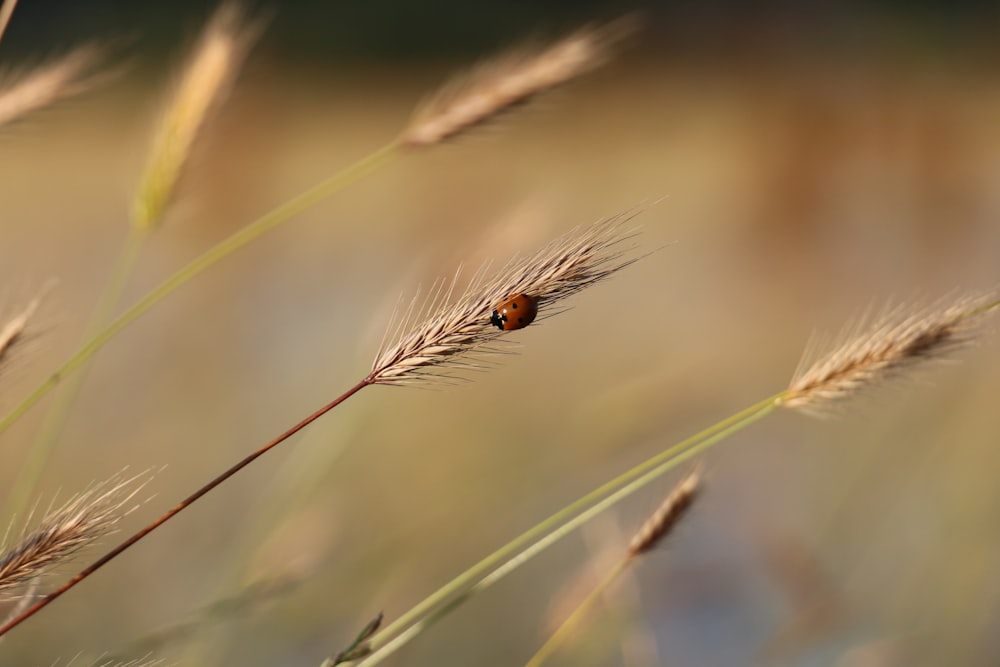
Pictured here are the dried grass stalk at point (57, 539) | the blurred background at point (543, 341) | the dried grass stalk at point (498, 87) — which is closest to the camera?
the dried grass stalk at point (57, 539)

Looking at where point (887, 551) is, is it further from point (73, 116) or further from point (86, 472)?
point (73, 116)

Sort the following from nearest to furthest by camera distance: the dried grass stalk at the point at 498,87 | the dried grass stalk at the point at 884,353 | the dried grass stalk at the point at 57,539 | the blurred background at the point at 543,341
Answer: the dried grass stalk at the point at 57,539 → the dried grass stalk at the point at 884,353 → the dried grass stalk at the point at 498,87 → the blurred background at the point at 543,341

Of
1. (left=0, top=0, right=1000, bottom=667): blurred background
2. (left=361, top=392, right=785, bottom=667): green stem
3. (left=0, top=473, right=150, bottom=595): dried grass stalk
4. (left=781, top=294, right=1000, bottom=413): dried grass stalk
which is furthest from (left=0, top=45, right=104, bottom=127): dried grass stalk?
(left=781, top=294, right=1000, bottom=413): dried grass stalk

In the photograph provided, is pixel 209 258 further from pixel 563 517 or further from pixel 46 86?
pixel 563 517

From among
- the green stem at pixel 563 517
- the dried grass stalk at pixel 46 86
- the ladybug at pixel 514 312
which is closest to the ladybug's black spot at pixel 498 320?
the ladybug at pixel 514 312

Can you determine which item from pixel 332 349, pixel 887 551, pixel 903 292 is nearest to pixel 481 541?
pixel 887 551

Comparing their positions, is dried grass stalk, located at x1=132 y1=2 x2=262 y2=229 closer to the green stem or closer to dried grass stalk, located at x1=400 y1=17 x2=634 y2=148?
dried grass stalk, located at x1=400 y1=17 x2=634 y2=148

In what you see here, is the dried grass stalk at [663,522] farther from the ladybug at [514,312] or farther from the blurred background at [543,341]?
the ladybug at [514,312]

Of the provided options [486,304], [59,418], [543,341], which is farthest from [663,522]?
[543,341]
